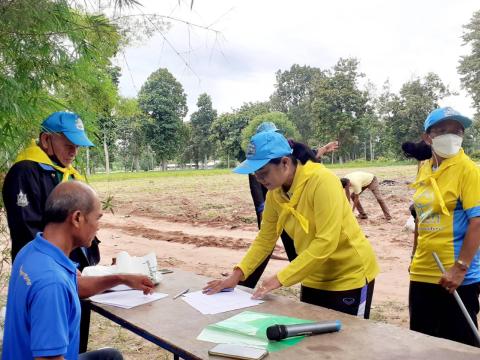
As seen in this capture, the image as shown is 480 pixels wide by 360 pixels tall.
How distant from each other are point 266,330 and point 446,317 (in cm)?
139

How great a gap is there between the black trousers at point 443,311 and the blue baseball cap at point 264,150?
1.27 meters

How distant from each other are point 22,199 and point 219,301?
136 cm

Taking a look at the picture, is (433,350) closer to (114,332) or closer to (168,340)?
(168,340)

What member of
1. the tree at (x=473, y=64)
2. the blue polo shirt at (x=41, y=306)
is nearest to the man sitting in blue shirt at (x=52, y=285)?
the blue polo shirt at (x=41, y=306)

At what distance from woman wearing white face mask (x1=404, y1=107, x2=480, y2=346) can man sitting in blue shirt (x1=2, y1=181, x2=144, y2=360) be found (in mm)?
1977

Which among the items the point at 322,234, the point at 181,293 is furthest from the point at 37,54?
the point at 322,234

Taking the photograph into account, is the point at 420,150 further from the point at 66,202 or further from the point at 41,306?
the point at 41,306

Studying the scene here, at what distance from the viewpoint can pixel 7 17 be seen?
276cm

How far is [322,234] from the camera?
92.9 inches

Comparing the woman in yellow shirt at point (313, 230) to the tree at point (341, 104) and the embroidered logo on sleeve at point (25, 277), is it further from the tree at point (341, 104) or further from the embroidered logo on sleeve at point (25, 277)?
the tree at point (341, 104)

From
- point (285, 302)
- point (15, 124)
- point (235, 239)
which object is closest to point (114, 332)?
point (15, 124)

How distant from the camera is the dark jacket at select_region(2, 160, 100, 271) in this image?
2.75 metres

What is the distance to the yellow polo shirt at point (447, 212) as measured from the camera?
2.60m

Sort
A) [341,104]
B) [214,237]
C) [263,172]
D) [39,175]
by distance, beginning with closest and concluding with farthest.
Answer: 1. [263,172]
2. [39,175]
3. [214,237]
4. [341,104]
